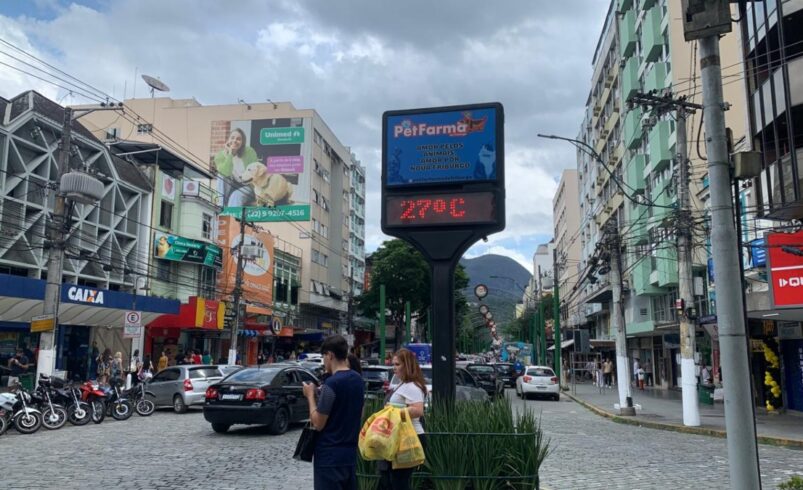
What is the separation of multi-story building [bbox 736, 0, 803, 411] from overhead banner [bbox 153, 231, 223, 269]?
28.9 metres

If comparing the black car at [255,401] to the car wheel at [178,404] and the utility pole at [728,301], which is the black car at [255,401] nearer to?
the car wheel at [178,404]

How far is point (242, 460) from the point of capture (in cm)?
1171

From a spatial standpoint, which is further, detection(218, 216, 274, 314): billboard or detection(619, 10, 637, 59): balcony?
detection(218, 216, 274, 314): billboard

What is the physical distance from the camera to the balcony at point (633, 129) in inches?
1578

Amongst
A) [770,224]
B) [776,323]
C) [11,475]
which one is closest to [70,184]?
[11,475]

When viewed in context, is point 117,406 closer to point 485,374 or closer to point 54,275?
point 54,275

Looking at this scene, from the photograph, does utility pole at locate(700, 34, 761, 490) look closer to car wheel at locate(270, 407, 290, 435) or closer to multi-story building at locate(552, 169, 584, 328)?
car wheel at locate(270, 407, 290, 435)

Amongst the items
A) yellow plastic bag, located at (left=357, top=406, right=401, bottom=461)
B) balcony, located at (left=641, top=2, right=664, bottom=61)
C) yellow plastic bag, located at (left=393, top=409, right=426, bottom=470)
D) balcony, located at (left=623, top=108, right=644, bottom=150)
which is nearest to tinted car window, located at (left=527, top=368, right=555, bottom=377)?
balcony, located at (left=623, top=108, right=644, bottom=150)

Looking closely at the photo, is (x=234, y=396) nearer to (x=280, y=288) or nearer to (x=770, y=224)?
(x=770, y=224)

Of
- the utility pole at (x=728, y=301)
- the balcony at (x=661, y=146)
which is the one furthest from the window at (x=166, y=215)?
the utility pole at (x=728, y=301)

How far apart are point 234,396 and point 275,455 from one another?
312 centimetres

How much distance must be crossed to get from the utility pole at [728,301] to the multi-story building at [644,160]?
20.3 meters

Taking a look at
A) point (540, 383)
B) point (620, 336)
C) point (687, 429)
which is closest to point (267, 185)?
point (540, 383)

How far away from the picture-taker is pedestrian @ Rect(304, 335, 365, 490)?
5117 mm
